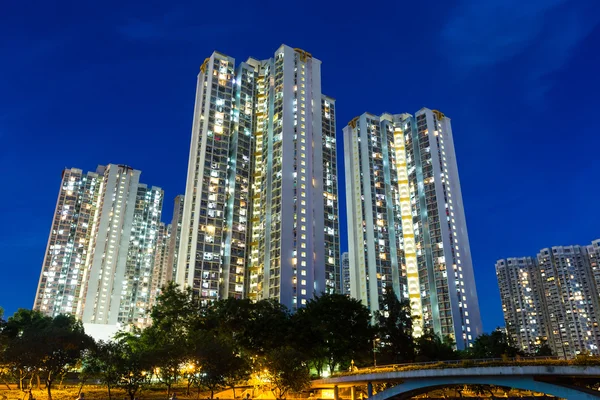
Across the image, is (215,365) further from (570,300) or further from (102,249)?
(570,300)

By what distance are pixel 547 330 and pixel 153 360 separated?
157315 millimetres

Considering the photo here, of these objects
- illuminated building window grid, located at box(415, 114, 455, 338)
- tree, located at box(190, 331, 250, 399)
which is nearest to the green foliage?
tree, located at box(190, 331, 250, 399)

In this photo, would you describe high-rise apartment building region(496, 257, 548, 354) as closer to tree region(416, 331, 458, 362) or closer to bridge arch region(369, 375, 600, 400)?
tree region(416, 331, 458, 362)

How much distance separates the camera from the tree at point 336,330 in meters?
68.1

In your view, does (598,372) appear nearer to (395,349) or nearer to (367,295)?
(395,349)

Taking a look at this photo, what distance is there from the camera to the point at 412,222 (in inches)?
5379

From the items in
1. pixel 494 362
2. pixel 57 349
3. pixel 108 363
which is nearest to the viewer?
pixel 494 362

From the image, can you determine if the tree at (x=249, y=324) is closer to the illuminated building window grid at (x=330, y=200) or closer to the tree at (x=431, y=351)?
the tree at (x=431, y=351)

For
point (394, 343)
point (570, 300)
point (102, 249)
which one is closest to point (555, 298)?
point (570, 300)

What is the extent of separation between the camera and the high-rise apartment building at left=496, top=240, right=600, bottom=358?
157125 millimetres

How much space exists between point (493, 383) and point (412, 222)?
9703 centimetres

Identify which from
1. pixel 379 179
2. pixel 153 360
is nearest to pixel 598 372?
pixel 153 360

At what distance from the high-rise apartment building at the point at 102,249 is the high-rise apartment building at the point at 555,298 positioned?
428 ft

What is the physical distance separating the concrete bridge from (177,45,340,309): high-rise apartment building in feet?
172
